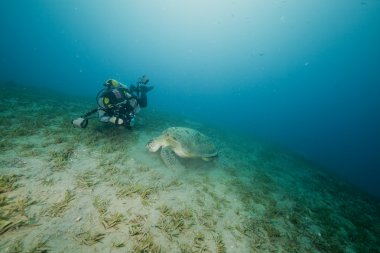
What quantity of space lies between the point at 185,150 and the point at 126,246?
3313 millimetres

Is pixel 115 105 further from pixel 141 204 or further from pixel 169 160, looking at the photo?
pixel 141 204

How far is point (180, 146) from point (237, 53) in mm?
174322

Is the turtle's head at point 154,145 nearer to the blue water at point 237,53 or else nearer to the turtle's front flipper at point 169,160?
the turtle's front flipper at point 169,160

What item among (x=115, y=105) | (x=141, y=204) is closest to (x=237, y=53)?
(x=115, y=105)

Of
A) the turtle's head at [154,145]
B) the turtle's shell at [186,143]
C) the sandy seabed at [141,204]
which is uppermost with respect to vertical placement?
the turtle's shell at [186,143]

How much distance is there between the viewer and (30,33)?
5994 inches

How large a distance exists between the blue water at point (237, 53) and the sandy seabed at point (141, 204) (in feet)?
254

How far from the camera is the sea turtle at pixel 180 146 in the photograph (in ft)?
19.3

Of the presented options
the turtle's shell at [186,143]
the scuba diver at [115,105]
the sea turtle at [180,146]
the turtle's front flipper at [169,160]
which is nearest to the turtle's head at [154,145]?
the sea turtle at [180,146]

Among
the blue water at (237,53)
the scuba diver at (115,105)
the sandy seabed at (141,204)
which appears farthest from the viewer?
the blue water at (237,53)

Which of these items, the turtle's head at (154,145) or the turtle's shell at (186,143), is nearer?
the turtle's shell at (186,143)

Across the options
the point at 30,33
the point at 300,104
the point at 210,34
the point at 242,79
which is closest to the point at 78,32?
the point at 30,33

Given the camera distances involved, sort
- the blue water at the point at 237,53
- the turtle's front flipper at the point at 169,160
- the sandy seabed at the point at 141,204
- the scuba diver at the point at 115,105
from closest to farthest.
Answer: the sandy seabed at the point at 141,204, the turtle's front flipper at the point at 169,160, the scuba diver at the point at 115,105, the blue water at the point at 237,53

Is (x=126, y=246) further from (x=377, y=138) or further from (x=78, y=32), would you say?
(x=78, y=32)
